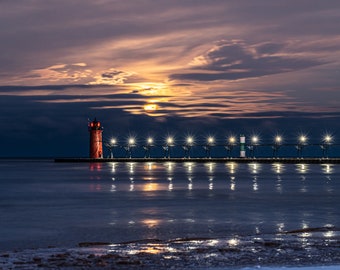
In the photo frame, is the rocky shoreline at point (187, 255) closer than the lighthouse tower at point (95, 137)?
Yes

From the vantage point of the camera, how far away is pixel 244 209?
34.0m

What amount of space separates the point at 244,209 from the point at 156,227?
34.7 ft

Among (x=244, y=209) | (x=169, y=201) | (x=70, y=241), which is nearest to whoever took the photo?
(x=70, y=241)

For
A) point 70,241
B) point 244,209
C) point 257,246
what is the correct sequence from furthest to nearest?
point 244,209
point 70,241
point 257,246

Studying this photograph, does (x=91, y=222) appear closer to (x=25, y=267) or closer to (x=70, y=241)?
(x=70, y=241)

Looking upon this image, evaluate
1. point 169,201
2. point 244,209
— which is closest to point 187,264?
point 244,209

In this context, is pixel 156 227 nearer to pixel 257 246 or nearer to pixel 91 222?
pixel 91 222

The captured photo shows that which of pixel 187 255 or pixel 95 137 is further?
pixel 95 137

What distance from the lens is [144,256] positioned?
15180 millimetres

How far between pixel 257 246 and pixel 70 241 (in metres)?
6.50

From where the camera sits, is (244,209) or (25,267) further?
(244,209)

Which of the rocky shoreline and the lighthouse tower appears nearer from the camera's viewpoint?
the rocky shoreline

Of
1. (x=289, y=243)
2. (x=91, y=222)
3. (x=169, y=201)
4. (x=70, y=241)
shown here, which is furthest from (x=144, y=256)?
(x=169, y=201)

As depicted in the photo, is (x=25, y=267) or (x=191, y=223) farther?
(x=191, y=223)
